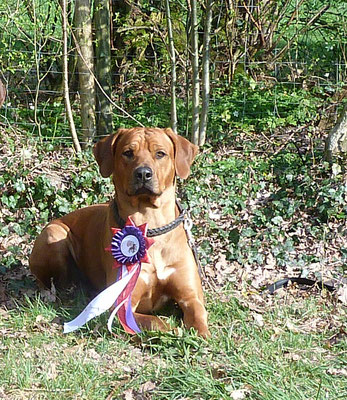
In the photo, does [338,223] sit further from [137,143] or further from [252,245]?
[137,143]

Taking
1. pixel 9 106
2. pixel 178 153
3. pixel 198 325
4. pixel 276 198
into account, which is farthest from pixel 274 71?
pixel 198 325

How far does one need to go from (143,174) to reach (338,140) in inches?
127

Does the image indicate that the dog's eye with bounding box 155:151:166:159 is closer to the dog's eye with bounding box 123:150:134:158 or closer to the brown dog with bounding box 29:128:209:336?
the brown dog with bounding box 29:128:209:336

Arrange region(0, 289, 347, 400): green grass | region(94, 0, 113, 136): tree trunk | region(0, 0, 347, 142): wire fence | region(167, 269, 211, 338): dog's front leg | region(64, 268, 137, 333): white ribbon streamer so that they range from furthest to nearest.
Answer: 1. region(0, 0, 347, 142): wire fence
2. region(94, 0, 113, 136): tree trunk
3. region(167, 269, 211, 338): dog's front leg
4. region(64, 268, 137, 333): white ribbon streamer
5. region(0, 289, 347, 400): green grass

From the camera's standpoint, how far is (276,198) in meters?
7.12

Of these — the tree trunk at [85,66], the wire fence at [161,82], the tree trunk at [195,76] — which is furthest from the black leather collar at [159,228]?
the wire fence at [161,82]

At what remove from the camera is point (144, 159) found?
4859mm

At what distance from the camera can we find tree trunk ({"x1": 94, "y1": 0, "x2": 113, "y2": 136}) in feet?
26.5

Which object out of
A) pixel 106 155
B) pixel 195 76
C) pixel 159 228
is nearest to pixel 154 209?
pixel 159 228

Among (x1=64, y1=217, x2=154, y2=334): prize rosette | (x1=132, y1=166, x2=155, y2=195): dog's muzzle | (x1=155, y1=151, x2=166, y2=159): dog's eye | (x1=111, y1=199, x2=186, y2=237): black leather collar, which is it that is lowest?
(x1=64, y1=217, x2=154, y2=334): prize rosette

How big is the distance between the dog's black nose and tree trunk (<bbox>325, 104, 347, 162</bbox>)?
3.11 m

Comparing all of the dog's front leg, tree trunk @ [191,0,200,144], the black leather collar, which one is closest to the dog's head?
the black leather collar

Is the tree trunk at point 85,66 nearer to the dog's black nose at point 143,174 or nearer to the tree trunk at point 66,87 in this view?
the tree trunk at point 66,87

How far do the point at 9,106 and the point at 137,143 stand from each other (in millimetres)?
4014
